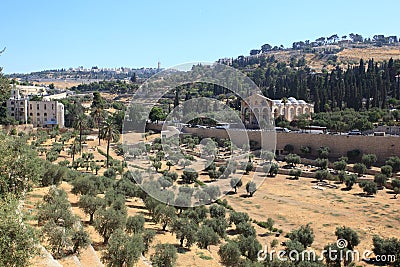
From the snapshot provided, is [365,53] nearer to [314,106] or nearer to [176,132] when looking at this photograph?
[314,106]

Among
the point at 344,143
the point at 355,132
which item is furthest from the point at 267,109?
the point at 344,143

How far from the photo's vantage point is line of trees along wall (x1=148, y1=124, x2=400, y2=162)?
109 ft

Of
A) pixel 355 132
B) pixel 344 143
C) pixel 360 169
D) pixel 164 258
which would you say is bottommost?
pixel 360 169

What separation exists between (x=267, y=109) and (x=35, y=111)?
32038mm

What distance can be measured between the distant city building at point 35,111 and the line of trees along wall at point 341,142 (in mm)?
25331

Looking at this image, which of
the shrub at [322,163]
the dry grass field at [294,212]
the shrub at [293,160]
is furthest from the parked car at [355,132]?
the dry grass field at [294,212]

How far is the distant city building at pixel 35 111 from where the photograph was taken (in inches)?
2048

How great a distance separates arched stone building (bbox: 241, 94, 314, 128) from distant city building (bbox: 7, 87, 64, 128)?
26.3 metres

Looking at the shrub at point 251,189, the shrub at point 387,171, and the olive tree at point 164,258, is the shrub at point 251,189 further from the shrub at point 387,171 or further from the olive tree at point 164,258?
the olive tree at point 164,258

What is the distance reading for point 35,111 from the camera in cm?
5381

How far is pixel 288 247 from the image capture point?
13.2 meters

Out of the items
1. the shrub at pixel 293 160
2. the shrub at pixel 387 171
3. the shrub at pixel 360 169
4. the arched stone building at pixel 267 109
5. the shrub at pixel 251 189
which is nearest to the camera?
the shrub at pixel 251 189

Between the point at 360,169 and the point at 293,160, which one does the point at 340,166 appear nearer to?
the point at 360,169

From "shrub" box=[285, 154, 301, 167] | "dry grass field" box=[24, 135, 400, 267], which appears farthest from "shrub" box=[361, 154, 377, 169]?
"shrub" box=[285, 154, 301, 167]
